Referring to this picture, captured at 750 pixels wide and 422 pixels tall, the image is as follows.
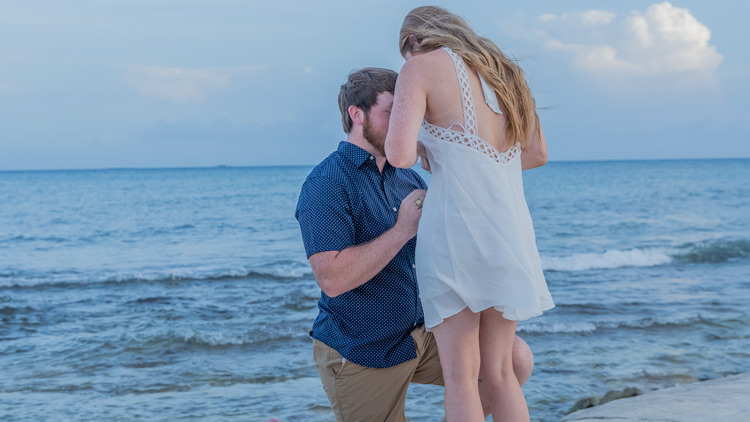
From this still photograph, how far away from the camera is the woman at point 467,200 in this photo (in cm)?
221

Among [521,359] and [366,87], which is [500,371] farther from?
[366,87]

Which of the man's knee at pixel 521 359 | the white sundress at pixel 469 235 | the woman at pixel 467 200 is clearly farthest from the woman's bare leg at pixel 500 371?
the man's knee at pixel 521 359

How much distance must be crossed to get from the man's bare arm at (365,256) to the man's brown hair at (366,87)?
0.41 meters

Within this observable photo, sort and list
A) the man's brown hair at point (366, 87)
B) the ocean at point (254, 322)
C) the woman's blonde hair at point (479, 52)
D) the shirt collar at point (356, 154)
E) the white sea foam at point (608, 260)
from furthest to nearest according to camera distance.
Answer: the white sea foam at point (608, 260) → the ocean at point (254, 322) → the shirt collar at point (356, 154) → the man's brown hair at point (366, 87) → the woman's blonde hair at point (479, 52)

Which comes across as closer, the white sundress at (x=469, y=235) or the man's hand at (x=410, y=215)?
the white sundress at (x=469, y=235)

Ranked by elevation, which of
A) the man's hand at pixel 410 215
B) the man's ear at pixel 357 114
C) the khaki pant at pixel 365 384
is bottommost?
the khaki pant at pixel 365 384

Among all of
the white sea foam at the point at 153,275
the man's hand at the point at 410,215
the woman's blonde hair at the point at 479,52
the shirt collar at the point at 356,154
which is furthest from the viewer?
the white sea foam at the point at 153,275

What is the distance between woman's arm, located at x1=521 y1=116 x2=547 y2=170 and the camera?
8.39ft

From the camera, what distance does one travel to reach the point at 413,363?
2.76m

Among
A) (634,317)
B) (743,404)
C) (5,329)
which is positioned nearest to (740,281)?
(634,317)

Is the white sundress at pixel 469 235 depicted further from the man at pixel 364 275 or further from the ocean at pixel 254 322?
the ocean at pixel 254 322

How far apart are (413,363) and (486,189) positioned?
2.95ft

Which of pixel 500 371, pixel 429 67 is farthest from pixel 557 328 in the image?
pixel 429 67

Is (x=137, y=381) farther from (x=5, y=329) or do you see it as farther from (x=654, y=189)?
(x=654, y=189)
